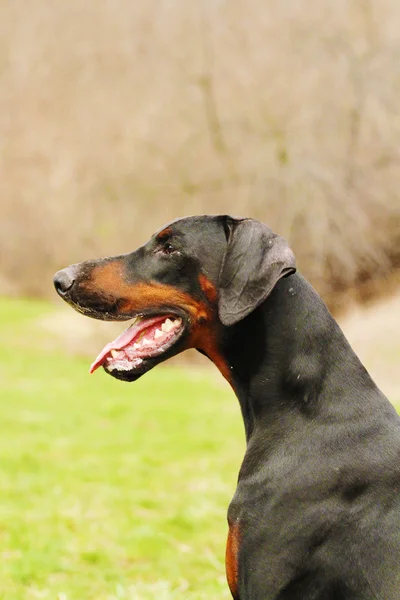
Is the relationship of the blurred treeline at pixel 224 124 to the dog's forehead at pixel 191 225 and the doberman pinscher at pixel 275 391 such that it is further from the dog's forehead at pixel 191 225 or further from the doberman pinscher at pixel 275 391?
the doberman pinscher at pixel 275 391

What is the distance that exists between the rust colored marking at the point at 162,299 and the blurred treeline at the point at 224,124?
11106 mm

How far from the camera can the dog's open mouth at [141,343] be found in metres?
2.93

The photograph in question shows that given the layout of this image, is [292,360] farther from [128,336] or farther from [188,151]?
[188,151]

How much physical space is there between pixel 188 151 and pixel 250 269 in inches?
496

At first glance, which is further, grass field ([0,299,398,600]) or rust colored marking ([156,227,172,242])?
grass field ([0,299,398,600])

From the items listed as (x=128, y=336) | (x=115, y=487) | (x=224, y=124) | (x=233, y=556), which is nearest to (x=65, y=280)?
(x=128, y=336)

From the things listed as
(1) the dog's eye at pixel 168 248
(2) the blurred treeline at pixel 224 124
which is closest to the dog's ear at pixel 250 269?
(1) the dog's eye at pixel 168 248

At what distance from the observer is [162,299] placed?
2.93 m

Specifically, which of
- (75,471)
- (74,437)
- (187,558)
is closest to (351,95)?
(74,437)

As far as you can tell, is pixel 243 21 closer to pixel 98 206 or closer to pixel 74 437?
pixel 98 206

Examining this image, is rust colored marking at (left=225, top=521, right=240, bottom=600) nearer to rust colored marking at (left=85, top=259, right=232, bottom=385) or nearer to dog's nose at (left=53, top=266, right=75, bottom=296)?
rust colored marking at (left=85, top=259, right=232, bottom=385)

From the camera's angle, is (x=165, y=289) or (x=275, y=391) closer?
(x=275, y=391)

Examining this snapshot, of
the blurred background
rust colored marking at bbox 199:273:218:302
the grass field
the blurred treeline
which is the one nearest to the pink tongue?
rust colored marking at bbox 199:273:218:302

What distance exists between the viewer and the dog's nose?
9.78 ft
